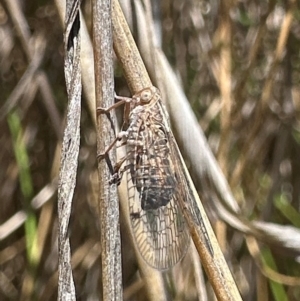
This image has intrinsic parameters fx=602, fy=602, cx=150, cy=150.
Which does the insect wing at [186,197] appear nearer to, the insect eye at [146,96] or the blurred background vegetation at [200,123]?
the insect eye at [146,96]

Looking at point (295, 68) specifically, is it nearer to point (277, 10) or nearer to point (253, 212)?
point (277, 10)

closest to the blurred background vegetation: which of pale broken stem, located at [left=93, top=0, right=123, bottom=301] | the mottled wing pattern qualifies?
the mottled wing pattern

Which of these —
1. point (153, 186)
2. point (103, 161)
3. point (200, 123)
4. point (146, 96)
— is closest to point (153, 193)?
point (153, 186)

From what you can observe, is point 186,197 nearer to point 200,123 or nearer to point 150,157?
point 150,157

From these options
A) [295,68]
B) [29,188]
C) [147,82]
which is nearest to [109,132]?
[147,82]

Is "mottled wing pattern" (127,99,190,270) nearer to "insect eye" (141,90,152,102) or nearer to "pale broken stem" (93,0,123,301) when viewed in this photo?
"insect eye" (141,90,152,102)

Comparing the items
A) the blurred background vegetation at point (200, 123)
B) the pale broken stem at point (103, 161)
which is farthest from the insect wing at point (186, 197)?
the blurred background vegetation at point (200, 123)
